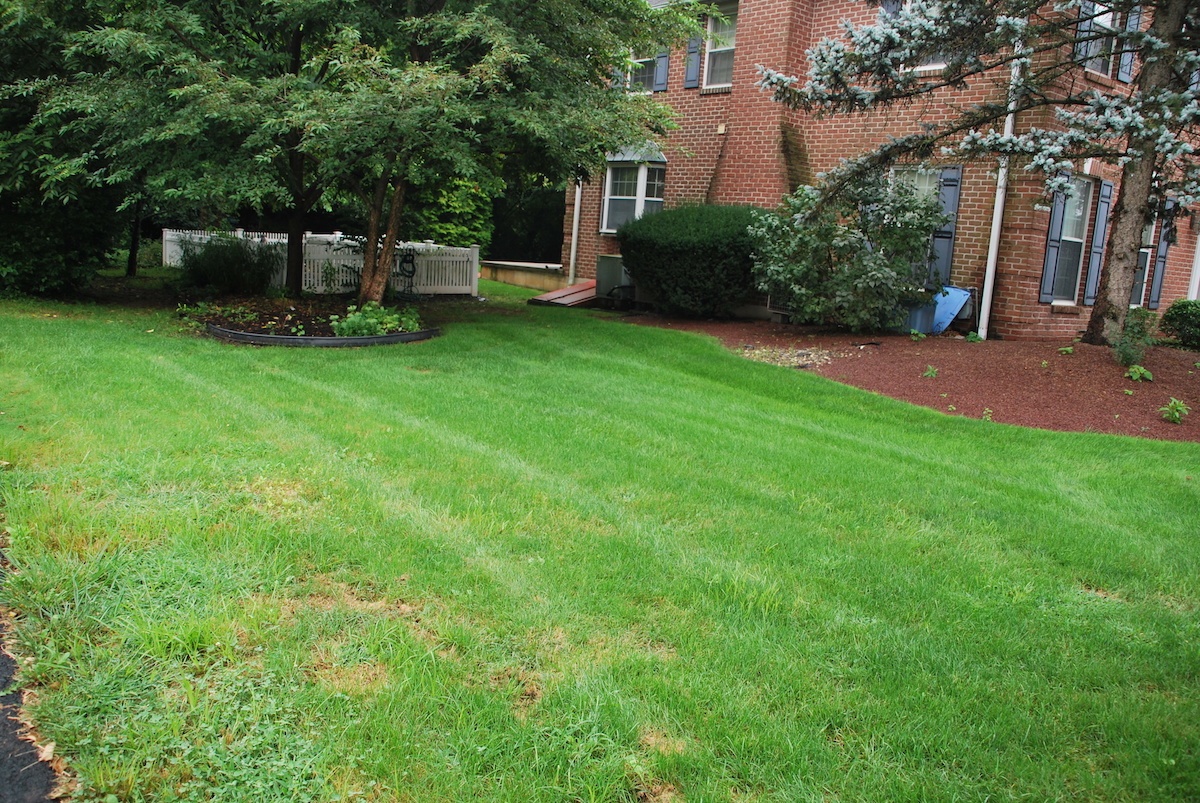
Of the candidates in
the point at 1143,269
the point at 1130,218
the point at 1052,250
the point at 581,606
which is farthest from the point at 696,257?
the point at 581,606

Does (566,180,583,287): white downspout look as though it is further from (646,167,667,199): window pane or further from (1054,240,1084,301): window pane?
(1054,240,1084,301): window pane

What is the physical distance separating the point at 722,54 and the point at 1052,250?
6.59 meters

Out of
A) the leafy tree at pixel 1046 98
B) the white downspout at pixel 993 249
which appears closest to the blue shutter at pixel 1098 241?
the white downspout at pixel 993 249

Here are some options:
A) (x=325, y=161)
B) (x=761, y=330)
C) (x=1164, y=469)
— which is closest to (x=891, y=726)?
(x=1164, y=469)

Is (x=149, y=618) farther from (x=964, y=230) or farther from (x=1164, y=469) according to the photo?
(x=964, y=230)

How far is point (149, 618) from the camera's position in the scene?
3213 millimetres

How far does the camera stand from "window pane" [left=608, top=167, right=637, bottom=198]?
1700 cm

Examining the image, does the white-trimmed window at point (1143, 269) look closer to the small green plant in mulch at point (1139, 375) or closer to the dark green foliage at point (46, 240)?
the small green plant in mulch at point (1139, 375)

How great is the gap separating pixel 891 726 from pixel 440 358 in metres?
7.19

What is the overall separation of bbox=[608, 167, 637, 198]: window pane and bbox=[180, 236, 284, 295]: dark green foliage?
6.79 m

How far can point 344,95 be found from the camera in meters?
9.42

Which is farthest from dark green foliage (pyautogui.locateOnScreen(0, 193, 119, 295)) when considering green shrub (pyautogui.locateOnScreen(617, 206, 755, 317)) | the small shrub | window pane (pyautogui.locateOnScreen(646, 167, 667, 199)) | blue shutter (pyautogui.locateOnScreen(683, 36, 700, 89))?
blue shutter (pyautogui.locateOnScreen(683, 36, 700, 89))

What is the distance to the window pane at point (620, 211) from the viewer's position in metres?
17.0

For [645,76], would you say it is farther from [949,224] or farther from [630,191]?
[949,224]
